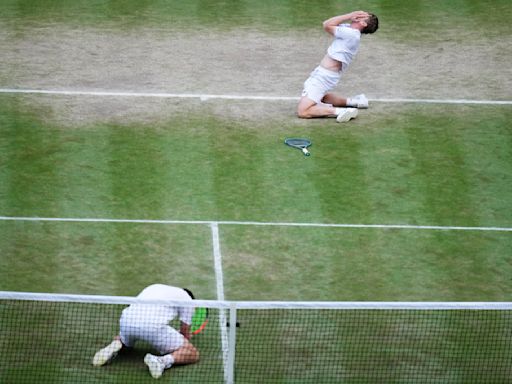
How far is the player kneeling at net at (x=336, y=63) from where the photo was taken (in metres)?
17.4

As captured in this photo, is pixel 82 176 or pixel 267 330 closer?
pixel 267 330

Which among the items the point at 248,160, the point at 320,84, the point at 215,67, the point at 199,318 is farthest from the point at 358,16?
the point at 199,318

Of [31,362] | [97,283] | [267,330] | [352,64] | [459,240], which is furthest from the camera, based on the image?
[352,64]

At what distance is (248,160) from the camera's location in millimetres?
16328

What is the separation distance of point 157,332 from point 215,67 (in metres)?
8.53

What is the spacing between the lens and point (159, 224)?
14633mm

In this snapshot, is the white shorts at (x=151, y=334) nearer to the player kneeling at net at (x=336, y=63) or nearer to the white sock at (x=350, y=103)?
the player kneeling at net at (x=336, y=63)

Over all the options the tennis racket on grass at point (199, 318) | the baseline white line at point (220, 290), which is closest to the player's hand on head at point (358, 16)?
the baseline white line at point (220, 290)

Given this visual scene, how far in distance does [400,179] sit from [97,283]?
16.3ft

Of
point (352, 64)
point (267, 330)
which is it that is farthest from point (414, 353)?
point (352, 64)

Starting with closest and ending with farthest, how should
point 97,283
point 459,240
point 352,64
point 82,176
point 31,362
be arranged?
point 31,362 → point 97,283 → point 459,240 → point 82,176 → point 352,64

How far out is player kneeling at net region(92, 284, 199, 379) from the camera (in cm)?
1131

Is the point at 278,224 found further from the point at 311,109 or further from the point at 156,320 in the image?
the point at 156,320

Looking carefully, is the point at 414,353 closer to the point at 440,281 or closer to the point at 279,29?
the point at 440,281
